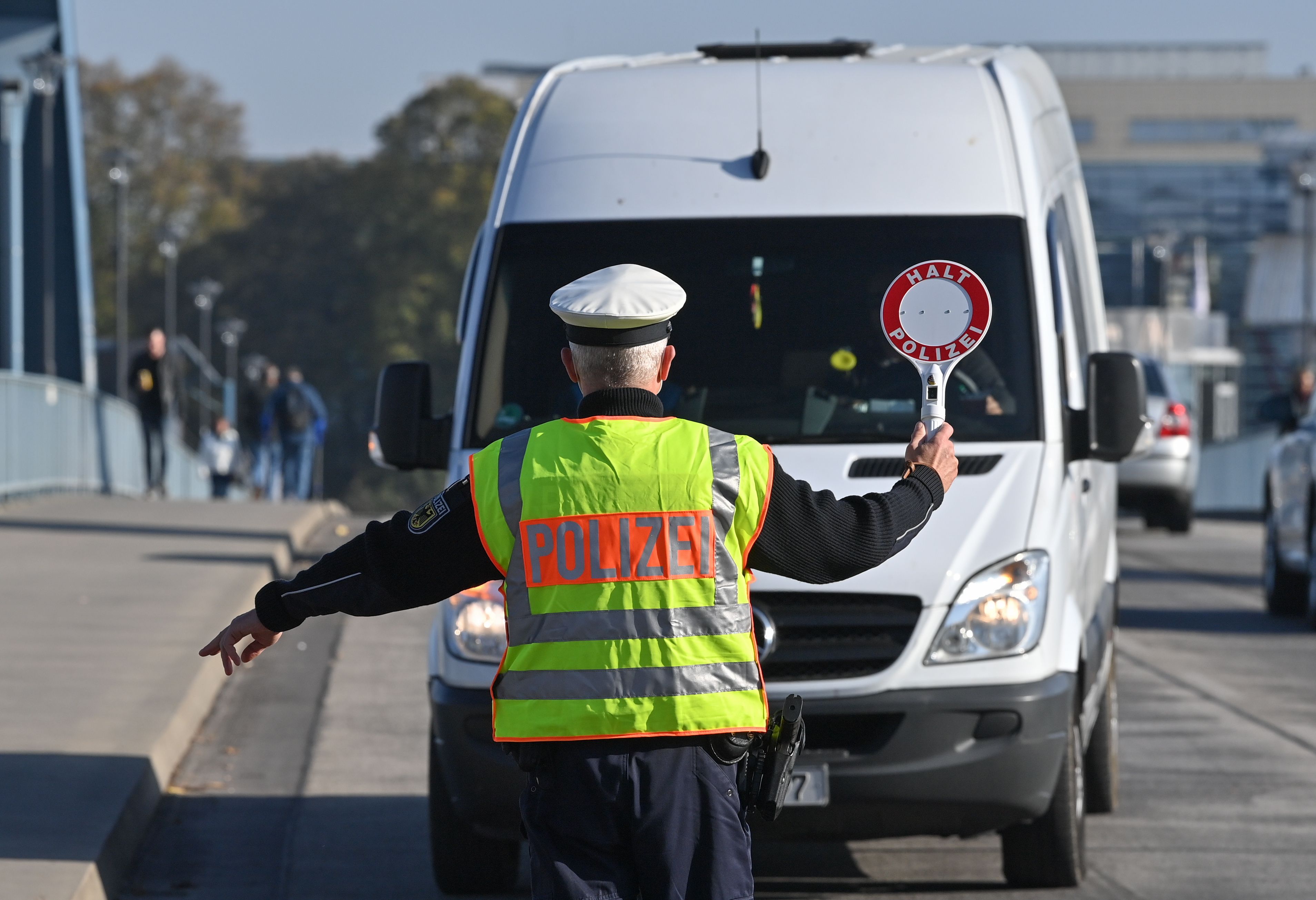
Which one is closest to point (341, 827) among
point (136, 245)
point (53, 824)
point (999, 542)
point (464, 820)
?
point (53, 824)

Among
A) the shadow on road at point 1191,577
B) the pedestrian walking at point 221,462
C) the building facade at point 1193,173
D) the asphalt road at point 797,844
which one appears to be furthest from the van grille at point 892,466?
the building facade at point 1193,173

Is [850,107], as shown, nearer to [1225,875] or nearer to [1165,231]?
[1225,875]

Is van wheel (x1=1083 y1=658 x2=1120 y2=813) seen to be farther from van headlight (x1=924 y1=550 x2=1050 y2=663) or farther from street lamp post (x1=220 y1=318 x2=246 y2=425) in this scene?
street lamp post (x1=220 y1=318 x2=246 y2=425)

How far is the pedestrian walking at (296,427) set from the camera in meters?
24.9

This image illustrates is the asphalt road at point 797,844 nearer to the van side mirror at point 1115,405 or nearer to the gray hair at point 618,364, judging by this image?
the van side mirror at point 1115,405

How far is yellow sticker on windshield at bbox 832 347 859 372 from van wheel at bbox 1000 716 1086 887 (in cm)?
129

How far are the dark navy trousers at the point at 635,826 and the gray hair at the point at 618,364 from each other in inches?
24.4

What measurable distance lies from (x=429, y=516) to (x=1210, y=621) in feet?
38.3

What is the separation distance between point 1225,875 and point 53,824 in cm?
379

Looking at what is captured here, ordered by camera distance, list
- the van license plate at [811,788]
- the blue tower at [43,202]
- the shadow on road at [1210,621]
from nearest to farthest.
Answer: the van license plate at [811,788] → the shadow on road at [1210,621] → the blue tower at [43,202]

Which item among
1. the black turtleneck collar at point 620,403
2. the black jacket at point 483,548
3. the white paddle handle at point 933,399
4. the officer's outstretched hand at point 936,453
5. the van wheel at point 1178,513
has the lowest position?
the van wheel at point 1178,513

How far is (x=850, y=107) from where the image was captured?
7.21m

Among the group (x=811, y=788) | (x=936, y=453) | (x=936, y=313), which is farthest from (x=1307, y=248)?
(x=936, y=453)

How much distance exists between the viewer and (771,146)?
7.10 m
